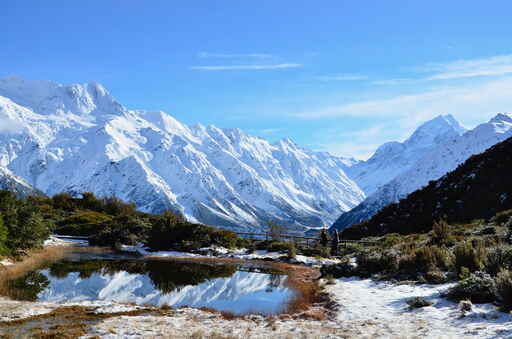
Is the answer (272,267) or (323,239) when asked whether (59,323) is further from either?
(323,239)

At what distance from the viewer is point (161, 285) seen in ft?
72.0

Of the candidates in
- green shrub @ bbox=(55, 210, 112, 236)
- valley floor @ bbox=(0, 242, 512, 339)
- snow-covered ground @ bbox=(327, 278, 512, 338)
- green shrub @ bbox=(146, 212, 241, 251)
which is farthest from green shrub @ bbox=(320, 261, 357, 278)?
green shrub @ bbox=(55, 210, 112, 236)

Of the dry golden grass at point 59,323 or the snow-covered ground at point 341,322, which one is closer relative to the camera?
the snow-covered ground at point 341,322

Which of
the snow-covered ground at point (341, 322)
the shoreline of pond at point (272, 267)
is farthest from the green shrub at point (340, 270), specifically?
the snow-covered ground at point (341, 322)

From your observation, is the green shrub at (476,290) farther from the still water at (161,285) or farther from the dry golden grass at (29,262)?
the dry golden grass at (29,262)

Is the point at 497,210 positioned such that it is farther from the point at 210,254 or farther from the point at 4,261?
the point at 4,261

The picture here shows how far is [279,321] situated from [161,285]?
373 inches

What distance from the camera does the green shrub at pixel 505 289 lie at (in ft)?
40.4

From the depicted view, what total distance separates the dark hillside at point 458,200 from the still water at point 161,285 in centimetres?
2452

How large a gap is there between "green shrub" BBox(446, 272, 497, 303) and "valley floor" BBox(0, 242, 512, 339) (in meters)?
0.45

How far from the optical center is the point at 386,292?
1822 cm

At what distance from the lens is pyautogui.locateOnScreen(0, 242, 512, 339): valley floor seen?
39.1 ft

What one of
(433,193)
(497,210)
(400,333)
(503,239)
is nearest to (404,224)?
(433,193)

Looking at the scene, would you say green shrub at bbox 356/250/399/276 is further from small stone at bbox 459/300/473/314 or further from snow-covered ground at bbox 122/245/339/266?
small stone at bbox 459/300/473/314
